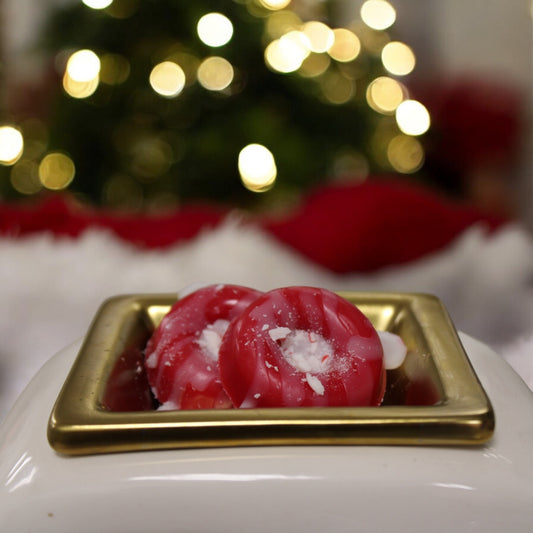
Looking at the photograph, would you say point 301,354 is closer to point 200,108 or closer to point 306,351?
point 306,351

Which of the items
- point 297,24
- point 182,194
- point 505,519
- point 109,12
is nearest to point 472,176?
point 297,24

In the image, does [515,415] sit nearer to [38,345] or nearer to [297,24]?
[38,345]

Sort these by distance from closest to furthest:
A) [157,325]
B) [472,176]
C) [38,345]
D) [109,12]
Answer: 1. [157,325]
2. [38,345]
3. [109,12]
4. [472,176]

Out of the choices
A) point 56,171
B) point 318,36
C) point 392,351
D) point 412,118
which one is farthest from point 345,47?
point 392,351

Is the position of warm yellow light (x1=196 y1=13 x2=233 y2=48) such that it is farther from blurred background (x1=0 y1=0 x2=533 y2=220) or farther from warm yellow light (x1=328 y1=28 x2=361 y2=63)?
warm yellow light (x1=328 y1=28 x2=361 y2=63)

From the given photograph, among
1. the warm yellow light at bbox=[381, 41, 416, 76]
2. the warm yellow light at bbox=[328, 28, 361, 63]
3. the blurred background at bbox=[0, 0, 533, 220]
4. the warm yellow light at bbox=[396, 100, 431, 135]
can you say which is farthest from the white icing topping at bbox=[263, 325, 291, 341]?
the warm yellow light at bbox=[381, 41, 416, 76]

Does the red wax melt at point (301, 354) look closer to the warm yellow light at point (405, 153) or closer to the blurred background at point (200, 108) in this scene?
the blurred background at point (200, 108)
